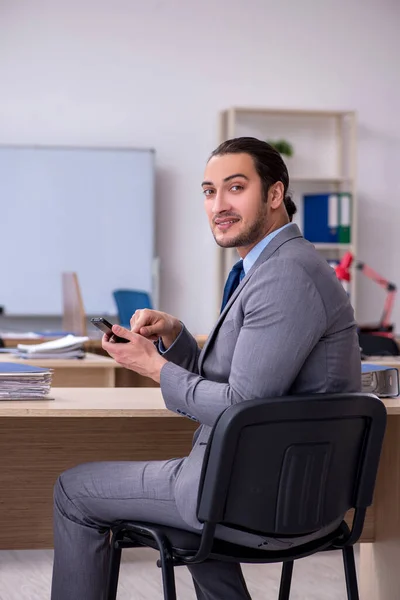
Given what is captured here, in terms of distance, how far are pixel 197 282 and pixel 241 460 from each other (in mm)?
5244

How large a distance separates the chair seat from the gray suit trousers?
0.03 metres

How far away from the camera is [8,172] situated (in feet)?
20.9

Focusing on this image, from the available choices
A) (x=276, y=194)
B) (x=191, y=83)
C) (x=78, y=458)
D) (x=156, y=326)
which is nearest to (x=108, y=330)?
(x=156, y=326)

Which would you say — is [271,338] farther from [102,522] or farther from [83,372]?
[83,372]

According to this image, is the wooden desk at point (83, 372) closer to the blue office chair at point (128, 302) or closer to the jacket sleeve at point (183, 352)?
the jacket sleeve at point (183, 352)

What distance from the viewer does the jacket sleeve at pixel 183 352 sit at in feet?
6.87

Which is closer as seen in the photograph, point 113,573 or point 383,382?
point 113,573

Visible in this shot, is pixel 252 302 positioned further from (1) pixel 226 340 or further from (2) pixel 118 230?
(2) pixel 118 230

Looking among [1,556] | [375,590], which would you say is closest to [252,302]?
[375,590]

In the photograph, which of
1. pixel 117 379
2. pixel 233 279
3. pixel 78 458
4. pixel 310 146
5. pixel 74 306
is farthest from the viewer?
pixel 310 146

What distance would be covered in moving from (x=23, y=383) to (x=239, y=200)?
70 cm

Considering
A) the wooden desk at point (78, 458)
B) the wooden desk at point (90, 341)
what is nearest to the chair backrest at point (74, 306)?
the wooden desk at point (90, 341)

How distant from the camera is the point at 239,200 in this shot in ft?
6.24

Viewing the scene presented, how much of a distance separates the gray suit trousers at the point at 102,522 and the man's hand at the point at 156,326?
0.34 meters
